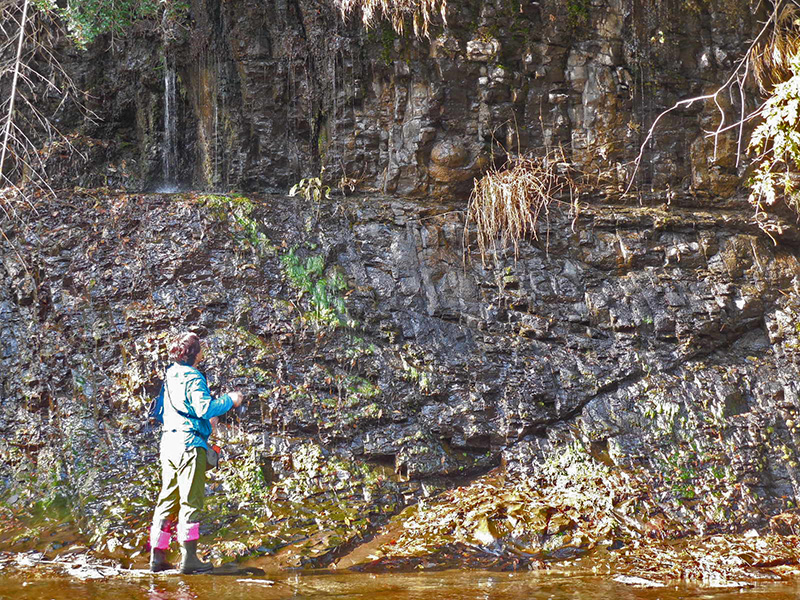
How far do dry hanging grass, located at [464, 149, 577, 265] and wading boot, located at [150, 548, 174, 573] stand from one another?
417 cm

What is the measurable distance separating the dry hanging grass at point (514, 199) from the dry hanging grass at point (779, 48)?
228 cm

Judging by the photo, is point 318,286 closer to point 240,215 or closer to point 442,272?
point 240,215

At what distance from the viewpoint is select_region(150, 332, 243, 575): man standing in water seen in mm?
4492

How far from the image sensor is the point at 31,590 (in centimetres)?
403

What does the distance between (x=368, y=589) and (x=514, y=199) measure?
444cm

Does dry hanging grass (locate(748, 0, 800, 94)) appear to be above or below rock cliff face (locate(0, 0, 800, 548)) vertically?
above

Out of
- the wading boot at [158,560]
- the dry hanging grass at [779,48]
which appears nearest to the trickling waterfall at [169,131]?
the wading boot at [158,560]

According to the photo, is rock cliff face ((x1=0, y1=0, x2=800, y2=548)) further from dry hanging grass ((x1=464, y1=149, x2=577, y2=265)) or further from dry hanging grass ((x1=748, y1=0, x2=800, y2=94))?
dry hanging grass ((x1=748, y1=0, x2=800, y2=94))

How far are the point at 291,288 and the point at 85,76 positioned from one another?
4716 mm

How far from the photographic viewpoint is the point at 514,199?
728cm

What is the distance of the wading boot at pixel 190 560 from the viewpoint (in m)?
4.45

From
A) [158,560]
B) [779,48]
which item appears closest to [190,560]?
[158,560]

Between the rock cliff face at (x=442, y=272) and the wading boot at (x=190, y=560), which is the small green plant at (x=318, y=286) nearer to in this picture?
the rock cliff face at (x=442, y=272)

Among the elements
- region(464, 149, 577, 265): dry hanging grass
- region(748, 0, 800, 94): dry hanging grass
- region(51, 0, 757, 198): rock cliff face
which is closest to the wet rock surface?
region(464, 149, 577, 265): dry hanging grass
